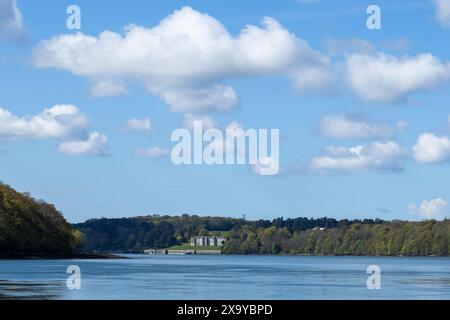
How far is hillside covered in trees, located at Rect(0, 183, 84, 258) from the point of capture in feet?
568

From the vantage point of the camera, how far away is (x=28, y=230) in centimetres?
17575

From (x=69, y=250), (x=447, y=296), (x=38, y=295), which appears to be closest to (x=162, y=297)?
(x=38, y=295)

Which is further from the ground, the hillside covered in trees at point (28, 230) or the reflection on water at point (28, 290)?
the hillside covered in trees at point (28, 230)

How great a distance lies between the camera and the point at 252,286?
85688 mm

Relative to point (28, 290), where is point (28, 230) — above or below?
above

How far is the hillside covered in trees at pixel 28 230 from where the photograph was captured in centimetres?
17312

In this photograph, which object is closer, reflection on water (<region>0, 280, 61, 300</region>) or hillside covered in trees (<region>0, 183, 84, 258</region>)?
reflection on water (<region>0, 280, 61, 300</region>)

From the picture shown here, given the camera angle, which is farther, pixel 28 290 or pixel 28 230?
pixel 28 230

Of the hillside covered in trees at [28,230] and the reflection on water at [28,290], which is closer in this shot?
the reflection on water at [28,290]

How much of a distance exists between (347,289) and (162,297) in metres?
20.9

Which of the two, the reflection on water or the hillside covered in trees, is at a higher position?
the hillside covered in trees
